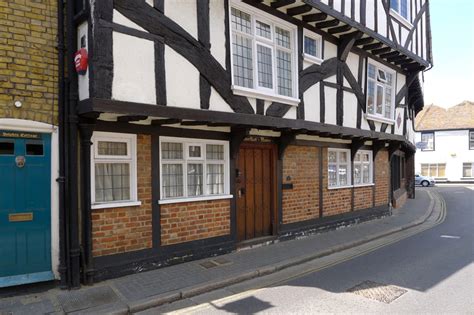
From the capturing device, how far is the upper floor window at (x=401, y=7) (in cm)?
1203

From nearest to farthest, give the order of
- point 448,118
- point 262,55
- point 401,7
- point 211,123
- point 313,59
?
point 211,123, point 262,55, point 313,59, point 401,7, point 448,118

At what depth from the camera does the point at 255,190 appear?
27.6 feet

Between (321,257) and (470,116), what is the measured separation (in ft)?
127

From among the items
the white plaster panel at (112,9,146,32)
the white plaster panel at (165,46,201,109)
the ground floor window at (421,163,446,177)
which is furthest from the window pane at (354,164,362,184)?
the ground floor window at (421,163,446,177)

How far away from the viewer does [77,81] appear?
18.2ft

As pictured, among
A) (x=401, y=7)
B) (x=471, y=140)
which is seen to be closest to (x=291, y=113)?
(x=401, y=7)

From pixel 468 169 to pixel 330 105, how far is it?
36139 mm

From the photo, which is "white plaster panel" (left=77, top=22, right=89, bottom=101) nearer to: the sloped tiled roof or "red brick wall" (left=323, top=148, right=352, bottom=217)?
"red brick wall" (left=323, top=148, right=352, bottom=217)

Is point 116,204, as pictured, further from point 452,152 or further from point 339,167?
point 452,152

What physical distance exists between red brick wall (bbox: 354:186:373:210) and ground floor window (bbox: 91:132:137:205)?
7.88 metres

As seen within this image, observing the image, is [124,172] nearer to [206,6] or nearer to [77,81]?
[77,81]

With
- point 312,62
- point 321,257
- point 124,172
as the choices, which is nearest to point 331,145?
point 312,62

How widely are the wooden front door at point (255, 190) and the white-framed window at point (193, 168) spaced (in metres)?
0.47

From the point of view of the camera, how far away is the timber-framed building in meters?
5.50
